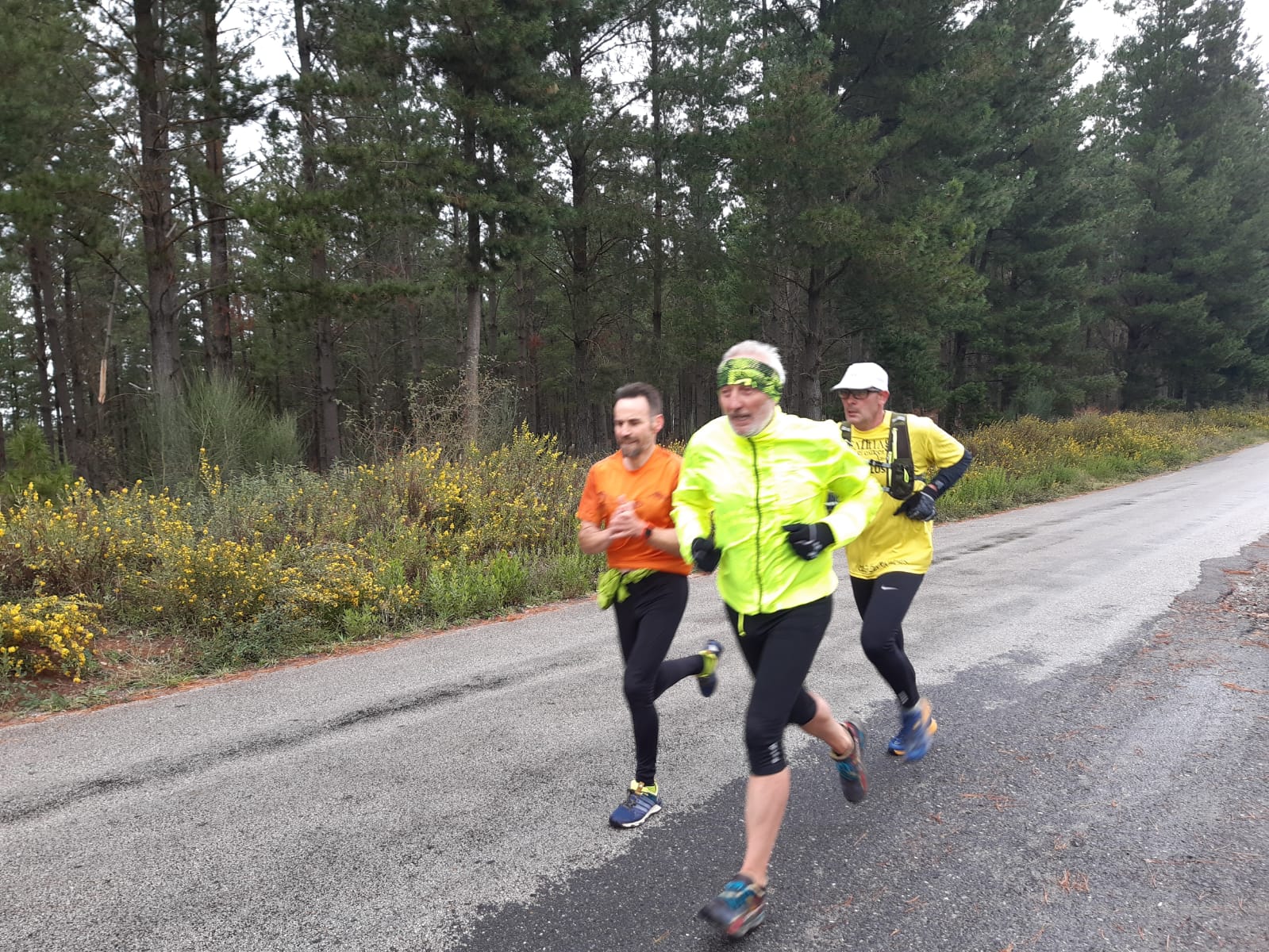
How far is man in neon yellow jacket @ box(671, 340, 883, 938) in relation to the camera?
2.67 m

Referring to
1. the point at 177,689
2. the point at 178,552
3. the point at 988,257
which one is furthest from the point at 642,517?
the point at 988,257

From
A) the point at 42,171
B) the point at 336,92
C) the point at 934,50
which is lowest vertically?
the point at 42,171

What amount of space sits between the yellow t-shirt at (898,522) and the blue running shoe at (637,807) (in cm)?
165

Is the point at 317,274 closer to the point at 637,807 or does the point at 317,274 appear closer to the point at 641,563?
the point at 641,563

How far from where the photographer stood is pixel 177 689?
5180 mm

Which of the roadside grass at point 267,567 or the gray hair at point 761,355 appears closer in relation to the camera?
the gray hair at point 761,355

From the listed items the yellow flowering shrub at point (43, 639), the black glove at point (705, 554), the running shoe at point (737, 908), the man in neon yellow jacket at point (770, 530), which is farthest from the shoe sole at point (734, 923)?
the yellow flowering shrub at point (43, 639)

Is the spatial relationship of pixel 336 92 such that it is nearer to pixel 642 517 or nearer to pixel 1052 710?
pixel 642 517

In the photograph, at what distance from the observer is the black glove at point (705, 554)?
2785 mm

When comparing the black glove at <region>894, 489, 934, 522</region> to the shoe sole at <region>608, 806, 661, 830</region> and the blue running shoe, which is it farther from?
the shoe sole at <region>608, 806, 661, 830</region>

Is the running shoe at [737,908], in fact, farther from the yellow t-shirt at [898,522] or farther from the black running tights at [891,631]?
the yellow t-shirt at [898,522]

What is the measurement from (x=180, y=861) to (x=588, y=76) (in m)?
22.8

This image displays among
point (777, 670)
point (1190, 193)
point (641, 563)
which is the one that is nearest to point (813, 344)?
point (641, 563)

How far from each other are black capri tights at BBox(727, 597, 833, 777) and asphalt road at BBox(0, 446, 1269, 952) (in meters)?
0.61
